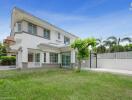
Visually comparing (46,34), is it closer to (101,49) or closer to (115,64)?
(115,64)

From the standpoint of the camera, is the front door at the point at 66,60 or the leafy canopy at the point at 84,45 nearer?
the leafy canopy at the point at 84,45

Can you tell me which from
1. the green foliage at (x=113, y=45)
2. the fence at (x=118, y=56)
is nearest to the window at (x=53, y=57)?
the fence at (x=118, y=56)

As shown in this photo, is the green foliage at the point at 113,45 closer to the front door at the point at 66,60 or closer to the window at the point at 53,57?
the front door at the point at 66,60

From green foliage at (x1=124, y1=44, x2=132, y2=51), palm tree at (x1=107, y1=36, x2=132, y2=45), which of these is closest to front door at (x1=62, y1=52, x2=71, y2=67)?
palm tree at (x1=107, y1=36, x2=132, y2=45)

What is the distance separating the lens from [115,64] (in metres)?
23.3

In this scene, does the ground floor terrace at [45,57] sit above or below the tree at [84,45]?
below

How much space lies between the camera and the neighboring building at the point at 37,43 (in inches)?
733

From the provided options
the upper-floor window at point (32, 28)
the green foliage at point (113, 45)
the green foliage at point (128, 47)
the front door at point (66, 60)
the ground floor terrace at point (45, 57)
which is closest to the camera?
the ground floor terrace at point (45, 57)

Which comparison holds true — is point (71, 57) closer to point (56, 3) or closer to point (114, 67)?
point (114, 67)

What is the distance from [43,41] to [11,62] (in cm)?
1056

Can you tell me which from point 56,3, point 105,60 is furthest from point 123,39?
point 56,3

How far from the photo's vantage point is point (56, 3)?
51.0 feet

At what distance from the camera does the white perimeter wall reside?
21.4 meters

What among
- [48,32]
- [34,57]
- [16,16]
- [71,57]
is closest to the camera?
[16,16]
